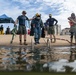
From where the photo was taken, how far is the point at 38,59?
4.96 meters

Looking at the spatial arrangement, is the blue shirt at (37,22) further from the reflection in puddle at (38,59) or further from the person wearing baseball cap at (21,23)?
the reflection in puddle at (38,59)

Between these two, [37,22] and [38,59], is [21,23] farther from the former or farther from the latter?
[38,59]

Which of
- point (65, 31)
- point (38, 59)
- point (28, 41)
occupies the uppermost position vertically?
point (65, 31)

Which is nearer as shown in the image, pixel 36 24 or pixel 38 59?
pixel 38 59

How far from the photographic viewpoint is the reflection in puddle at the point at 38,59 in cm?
487

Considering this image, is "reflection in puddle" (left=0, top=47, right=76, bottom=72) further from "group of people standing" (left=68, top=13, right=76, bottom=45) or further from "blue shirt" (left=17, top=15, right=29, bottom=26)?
"blue shirt" (left=17, top=15, right=29, bottom=26)

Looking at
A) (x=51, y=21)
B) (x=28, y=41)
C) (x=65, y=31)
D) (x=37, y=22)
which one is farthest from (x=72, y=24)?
(x=28, y=41)

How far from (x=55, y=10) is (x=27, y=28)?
564 millimetres

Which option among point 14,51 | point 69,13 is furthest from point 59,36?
point 14,51

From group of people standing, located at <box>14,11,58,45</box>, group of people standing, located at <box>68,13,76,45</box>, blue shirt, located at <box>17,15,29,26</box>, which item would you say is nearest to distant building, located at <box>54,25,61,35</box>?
group of people standing, located at <box>14,11,58,45</box>

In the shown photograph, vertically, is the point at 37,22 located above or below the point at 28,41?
above

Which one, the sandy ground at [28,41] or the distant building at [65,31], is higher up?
the distant building at [65,31]

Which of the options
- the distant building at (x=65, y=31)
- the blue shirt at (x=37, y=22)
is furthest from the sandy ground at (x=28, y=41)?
the blue shirt at (x=37, y=22)

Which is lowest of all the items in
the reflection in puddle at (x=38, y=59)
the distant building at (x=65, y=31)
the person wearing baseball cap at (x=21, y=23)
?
the reflection in puddle at (x=38, y=59)
